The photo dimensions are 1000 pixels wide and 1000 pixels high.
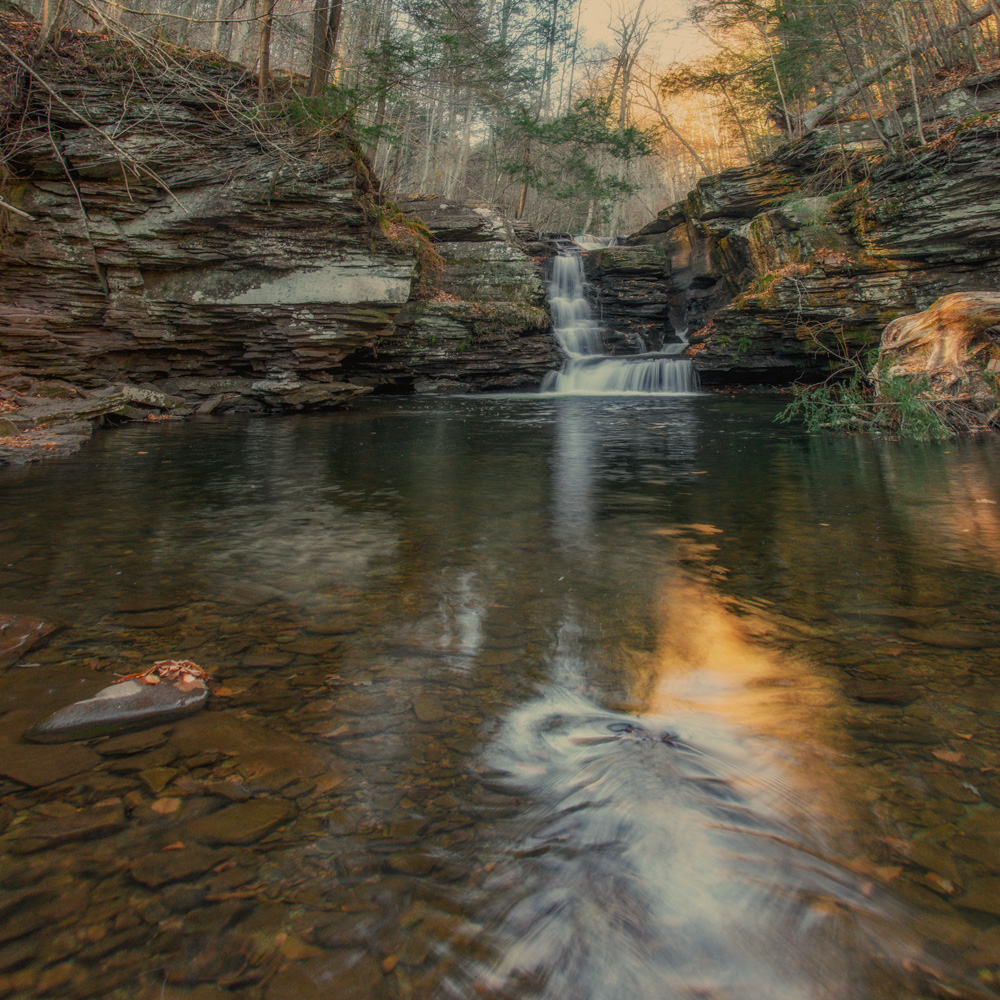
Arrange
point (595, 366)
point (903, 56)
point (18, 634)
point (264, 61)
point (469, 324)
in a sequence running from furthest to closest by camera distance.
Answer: point (595, 366)
point (469, 324)
point (903, 56)
point (264, 61)
point (18, 634)

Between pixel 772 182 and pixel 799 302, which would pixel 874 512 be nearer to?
pixel 799 302

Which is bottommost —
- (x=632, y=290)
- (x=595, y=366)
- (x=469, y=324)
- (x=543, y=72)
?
(x=595, y=366)

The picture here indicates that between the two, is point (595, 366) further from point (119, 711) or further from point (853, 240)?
point (119, 711)

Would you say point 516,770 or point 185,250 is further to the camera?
point 185,250

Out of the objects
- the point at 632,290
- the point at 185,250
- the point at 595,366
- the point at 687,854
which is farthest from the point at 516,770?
the point at 632,290

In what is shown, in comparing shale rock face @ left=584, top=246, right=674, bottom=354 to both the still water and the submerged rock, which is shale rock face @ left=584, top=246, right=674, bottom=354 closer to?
the still water

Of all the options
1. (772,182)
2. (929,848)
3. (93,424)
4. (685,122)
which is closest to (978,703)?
(929,848)

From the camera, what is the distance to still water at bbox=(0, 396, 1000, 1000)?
1.12m

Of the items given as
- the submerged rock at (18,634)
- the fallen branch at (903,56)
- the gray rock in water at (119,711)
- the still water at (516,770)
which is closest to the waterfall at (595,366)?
the fallen branch at (903,56)

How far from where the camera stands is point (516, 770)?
5.38 feet

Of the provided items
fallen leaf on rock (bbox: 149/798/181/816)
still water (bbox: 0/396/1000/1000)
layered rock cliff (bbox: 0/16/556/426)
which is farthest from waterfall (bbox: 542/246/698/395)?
fallen leaf on rock (bbox: 149/798/181/816)

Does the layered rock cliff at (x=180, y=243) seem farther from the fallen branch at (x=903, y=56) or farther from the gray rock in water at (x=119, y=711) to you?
the fallen branch at (x=903, y=56)

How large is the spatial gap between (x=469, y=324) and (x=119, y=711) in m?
15.0

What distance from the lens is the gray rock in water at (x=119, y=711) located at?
1.70 meters
